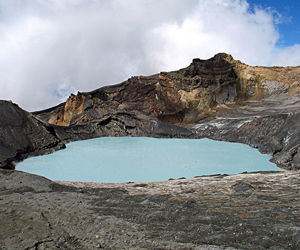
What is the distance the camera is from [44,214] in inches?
125

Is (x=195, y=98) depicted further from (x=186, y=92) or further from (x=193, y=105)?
(x=186, y=92)

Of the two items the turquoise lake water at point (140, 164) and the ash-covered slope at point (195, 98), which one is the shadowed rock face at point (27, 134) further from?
the ash-covered slope at point (195, 98)

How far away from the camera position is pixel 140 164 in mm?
9133

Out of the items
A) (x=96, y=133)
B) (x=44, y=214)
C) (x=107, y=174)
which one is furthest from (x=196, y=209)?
(x=96, y=133)

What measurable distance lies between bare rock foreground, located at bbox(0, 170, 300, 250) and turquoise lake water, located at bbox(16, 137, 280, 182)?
9.90 feet

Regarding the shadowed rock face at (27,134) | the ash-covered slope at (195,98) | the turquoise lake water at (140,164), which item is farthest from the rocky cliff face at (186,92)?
the turquoise lake water at (140,164)

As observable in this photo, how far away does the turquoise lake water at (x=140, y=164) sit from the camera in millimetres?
7818

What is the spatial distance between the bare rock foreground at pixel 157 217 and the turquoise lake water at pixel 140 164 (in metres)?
3.02

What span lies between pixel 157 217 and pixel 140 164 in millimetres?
5981

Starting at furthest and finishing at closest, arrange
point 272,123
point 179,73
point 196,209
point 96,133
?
point 179,73
point 96,133
point 272,123
point 196,209

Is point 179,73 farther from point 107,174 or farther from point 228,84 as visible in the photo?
point 107,174

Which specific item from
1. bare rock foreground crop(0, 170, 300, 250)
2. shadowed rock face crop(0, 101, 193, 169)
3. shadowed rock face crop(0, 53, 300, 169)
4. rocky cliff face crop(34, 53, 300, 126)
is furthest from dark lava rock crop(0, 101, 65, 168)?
rocky cliff face crop(34, 53, 300, 126)

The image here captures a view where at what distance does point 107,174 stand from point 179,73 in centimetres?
2409

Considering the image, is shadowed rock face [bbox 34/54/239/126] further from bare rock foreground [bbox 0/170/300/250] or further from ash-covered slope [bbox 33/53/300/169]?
bare rock foreground [bbox 0/170/300/250]
